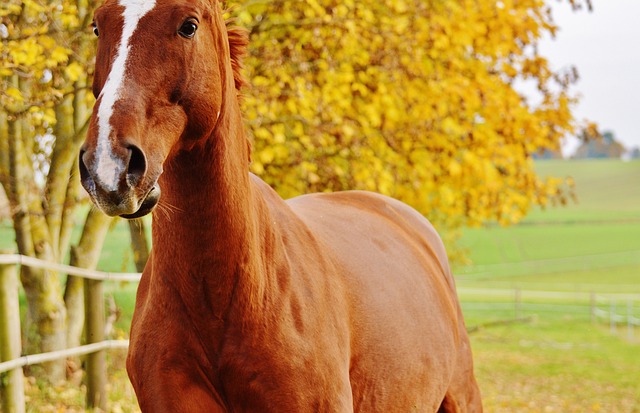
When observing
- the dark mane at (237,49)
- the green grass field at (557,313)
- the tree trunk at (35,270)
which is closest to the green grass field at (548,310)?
the green grass field at (557,313)

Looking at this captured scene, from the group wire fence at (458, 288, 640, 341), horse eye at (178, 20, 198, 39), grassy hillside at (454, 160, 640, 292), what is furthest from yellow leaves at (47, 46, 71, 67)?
grassy hillside at (454, 160, 640, 292)

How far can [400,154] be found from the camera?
11000 millimetres

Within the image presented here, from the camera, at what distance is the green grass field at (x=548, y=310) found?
43.9ft

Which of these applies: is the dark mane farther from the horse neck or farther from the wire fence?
the wire fence

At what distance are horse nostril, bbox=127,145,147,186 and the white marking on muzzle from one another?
45 mm

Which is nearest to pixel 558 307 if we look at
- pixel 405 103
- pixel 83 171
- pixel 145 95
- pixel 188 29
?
pixel 405 103

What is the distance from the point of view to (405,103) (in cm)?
1066

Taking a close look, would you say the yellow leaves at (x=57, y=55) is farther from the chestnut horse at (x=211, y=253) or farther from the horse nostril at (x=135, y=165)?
the horse nostril at (x=135, y=165)

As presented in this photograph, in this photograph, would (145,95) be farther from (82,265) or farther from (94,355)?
(82,265)

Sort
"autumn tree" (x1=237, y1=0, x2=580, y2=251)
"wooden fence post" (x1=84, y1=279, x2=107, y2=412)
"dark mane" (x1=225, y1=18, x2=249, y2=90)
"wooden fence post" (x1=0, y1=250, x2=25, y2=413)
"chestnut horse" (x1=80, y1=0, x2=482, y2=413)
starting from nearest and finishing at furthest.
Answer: "chestnut horse" (x1=80, y1=0, x2=482, y2=413) → "dark mane" (x1=225, y1=18, x2=249, y2=90) → "wooden fence post" (x1=0, y1=250, x2=25, y2=413) → "wooden fence post" (x1=84, y1=279, x2=107, y2=412) → "autumn tree" (x1=237, y1=0, x2=580, y2=251)

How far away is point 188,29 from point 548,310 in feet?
122

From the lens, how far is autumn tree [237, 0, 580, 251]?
Answer: 9.12 m

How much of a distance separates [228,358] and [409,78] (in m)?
7.75

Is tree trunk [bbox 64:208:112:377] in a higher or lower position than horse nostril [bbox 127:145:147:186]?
lower
